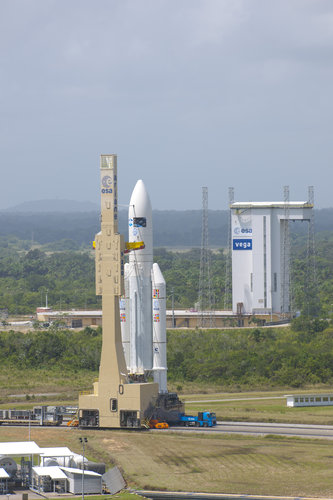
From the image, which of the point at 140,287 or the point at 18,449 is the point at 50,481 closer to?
the point at 18,449

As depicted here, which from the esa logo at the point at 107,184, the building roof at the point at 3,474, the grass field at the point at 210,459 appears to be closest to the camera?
the building roof at the point at 3,474

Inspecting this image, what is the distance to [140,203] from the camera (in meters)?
80.8

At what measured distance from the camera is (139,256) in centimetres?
8044

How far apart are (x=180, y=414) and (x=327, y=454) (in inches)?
647

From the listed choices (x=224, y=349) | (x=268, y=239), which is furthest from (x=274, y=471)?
(x=268, y=239)

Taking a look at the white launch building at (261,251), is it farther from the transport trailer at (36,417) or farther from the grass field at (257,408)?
the transport trailer at (36,417)

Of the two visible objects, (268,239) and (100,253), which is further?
(268,239)

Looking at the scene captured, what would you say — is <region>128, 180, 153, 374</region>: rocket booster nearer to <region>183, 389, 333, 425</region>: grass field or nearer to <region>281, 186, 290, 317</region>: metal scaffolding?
<region>183, 389, 333, 425</region>: grass field

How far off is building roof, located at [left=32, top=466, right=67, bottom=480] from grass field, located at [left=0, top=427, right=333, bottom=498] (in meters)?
3.62

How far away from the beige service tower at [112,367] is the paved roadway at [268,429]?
2662mm

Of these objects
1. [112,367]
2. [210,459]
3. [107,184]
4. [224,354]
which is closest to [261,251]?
[224,354]

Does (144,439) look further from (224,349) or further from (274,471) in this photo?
(224,349)

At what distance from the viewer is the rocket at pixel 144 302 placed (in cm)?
8019

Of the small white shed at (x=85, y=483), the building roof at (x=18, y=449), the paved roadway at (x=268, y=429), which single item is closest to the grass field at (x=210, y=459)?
the small white shed at (x=85, y=483)
